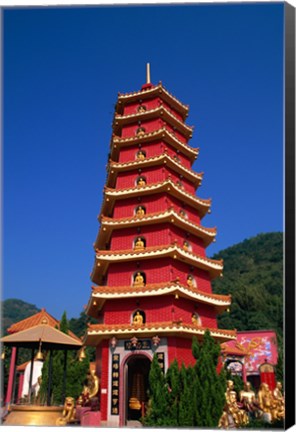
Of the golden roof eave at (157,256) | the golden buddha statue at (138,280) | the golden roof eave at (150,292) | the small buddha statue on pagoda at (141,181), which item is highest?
the small buddha statue on pagoda at (141,181)

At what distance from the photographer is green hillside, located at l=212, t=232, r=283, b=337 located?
54.8 m

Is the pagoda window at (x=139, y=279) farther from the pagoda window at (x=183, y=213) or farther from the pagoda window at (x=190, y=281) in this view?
the pagoda window at (x=183, y=213)

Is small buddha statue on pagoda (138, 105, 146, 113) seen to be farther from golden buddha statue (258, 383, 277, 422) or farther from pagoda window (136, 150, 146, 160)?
golden buddha statue (258, 383, 277, 422)

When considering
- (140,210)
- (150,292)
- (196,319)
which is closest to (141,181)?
(140,210)

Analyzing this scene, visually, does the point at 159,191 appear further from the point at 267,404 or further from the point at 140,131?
the point at 267,404

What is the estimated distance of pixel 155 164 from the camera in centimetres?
2244

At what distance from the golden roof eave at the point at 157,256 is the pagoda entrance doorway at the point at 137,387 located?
4498 millimetres

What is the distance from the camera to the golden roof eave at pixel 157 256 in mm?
19516

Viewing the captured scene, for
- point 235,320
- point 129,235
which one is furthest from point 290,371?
point 235,320

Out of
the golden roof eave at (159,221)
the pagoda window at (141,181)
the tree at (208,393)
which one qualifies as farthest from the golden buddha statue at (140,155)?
the tree at (208,393)

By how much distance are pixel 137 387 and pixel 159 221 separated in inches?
306

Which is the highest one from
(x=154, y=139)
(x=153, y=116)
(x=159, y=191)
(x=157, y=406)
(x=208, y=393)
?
(x=153, y=116)

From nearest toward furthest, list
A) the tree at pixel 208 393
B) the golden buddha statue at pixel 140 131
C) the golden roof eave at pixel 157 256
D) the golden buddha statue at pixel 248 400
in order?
the tree at pixel 208 393 < the golden buddha statue at pixel 248 400 < the golden roof eave at pixel 157 256 < the golden buddha statue at pixel 140 131

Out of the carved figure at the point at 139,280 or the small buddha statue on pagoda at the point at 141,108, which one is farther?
the small buddha statue on pagoda at the point at 141,108
